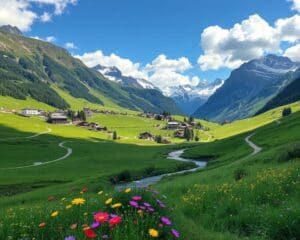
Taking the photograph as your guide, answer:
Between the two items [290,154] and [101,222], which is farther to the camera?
[290,154]

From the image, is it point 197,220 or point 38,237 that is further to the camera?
point 197,220

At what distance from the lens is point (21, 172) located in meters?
101

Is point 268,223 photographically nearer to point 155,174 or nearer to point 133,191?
point 133,191

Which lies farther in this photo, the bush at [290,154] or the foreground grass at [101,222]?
the bush at [290,154]

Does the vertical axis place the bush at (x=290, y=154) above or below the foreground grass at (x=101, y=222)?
below

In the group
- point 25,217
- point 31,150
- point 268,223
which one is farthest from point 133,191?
point 31,150

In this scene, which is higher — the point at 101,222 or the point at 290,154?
the point at 101,222

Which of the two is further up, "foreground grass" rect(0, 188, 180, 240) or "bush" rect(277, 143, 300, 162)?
"foreground grass" rect(0, 188, 180, 240)

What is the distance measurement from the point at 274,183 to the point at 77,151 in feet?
497

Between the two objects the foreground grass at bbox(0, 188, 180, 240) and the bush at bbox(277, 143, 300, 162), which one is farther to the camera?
the bush at bbox(277, 143, 300, 162)

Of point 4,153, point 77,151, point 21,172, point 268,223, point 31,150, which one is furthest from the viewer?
point 77,151

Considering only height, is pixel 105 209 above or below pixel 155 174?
above

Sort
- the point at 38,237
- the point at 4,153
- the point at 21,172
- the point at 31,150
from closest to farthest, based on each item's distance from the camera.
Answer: the point at 38,237, the point at 21,172, the point at 4,153, the point at 31,150

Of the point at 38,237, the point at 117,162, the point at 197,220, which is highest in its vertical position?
the point at 38,237
